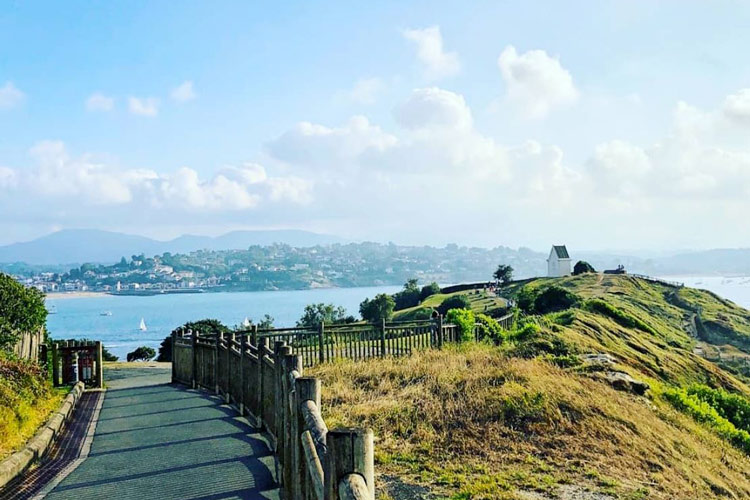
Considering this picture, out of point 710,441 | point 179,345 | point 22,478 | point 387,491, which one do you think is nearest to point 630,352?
point 710,441

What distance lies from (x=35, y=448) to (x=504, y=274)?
68590 mm

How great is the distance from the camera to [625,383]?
13.7m

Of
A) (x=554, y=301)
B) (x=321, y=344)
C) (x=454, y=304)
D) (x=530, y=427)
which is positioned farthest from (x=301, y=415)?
(x=454, y=304)

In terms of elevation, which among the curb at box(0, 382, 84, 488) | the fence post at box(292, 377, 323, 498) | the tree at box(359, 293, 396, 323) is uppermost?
the fence post at box(292, 377, 323, 498)

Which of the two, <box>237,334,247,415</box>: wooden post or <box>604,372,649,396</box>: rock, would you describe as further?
<box>604,372,649,396</box>: rock

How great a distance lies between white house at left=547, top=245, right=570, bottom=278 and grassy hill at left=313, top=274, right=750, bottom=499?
68038mm

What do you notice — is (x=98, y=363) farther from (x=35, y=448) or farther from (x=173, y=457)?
(x=173, y=457)

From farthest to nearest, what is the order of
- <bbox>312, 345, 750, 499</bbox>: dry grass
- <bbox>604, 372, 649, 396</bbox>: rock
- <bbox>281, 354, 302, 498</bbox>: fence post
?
<bbox>604, 372, 649, 396</bbox>: rock → <bbox>312, 345, 750, 499</bbox>: dry grass → <bbox>281, 354, 302, 498</bbox>: fence post

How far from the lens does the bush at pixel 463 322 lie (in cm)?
2090

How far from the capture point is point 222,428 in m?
10.6

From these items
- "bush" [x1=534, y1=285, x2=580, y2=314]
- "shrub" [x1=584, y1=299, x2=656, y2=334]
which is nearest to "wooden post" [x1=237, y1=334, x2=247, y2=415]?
"bush" [x1=534, y1=285, x2=580, y2=314]

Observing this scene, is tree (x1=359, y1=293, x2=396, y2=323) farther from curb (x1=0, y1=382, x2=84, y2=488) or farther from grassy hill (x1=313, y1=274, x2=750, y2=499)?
curb (x1=0, y1=382, x2=84, y2=488)

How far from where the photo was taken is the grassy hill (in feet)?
24.6

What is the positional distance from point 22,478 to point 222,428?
3.29 metres
